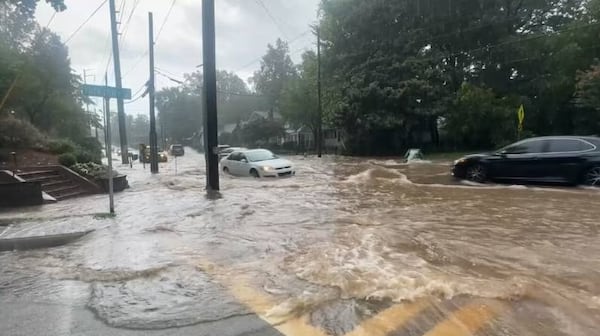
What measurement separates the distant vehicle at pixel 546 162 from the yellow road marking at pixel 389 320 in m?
9.57

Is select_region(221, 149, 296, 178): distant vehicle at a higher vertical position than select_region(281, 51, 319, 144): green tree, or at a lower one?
lower

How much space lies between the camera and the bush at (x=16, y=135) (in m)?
18.0

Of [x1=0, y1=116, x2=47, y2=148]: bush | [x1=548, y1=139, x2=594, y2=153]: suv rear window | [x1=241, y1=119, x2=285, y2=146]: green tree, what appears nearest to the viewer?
[x1=548, y1=139, x2=594, y2=153]: suv rear window

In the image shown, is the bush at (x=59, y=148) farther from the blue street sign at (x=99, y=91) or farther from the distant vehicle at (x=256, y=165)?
the blue street sign at (x=99, y=91)

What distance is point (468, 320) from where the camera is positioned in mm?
3574

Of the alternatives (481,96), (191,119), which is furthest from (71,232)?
(191,119)

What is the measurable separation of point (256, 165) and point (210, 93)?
5.10m

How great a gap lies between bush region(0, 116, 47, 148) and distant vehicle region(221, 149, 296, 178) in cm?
794

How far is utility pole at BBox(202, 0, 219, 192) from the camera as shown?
1323 cm

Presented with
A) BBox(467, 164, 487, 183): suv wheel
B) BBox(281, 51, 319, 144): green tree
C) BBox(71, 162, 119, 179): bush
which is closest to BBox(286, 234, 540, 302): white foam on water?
BBox(467, 164, 487, 183): suv wheel

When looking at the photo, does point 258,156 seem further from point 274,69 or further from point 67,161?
point 274,69

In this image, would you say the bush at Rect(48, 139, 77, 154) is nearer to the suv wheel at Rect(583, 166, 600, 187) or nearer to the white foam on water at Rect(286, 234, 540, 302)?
the white foam on water at Rect(286, 234, 540, 302)

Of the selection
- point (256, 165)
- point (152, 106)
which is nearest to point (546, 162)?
point (256, 165)

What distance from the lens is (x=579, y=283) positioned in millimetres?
4398
